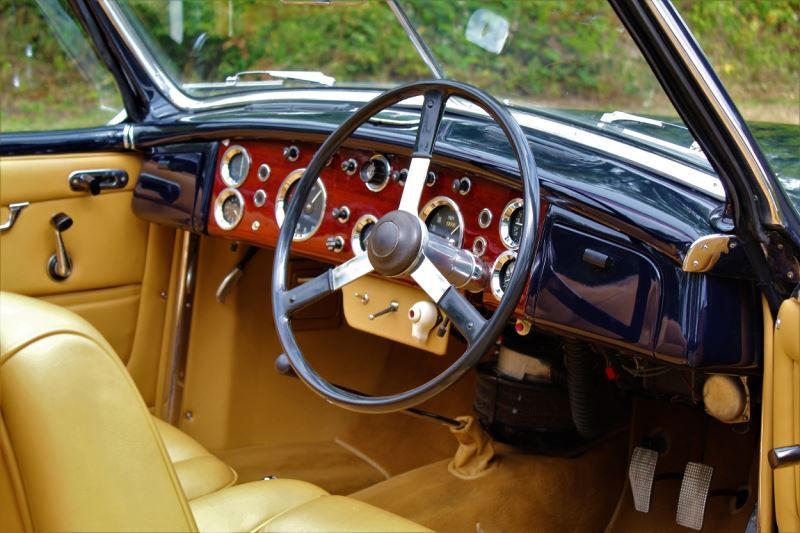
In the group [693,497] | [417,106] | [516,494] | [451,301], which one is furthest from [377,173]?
[693,497]

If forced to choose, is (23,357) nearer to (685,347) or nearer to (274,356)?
(685,347)

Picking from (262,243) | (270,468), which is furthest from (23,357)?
(270,468)

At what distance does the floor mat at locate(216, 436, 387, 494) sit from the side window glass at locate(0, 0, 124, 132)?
1119mm

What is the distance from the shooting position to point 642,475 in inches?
93.1

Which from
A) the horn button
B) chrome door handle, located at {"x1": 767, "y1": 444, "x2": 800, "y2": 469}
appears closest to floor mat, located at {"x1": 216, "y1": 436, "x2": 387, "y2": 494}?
the horn button

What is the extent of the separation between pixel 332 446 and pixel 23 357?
193 cm

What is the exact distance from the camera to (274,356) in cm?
301

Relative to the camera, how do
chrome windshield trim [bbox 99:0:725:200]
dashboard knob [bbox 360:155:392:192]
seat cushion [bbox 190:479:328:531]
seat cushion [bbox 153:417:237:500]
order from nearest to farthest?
seat cushion [bbox 190:479:328:531]
chrome windshield trim [bbox 99:0:725:200]
seat cushion [bbox 153:417:237:500]
dashboard knob [bbox 360:155:392:192]

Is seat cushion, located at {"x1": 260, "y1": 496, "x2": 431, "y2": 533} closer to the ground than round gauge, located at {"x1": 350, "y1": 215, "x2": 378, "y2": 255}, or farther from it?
closer to the ground

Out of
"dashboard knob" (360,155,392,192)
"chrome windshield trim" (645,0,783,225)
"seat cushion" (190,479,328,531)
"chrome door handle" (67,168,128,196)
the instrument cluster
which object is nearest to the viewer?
"chrome windshield trim" (645,0,783,225)

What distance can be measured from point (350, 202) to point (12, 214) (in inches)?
39.6

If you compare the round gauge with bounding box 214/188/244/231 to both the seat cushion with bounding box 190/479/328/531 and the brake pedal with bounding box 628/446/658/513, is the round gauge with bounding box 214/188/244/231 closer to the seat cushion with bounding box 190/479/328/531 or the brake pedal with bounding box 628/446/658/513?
the seat cushion with bounding box 190/479/328/531

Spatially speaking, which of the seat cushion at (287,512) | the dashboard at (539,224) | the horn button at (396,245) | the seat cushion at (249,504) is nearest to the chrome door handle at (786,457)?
the dashboard at (539,224)

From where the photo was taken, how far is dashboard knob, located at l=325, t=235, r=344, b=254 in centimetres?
223
